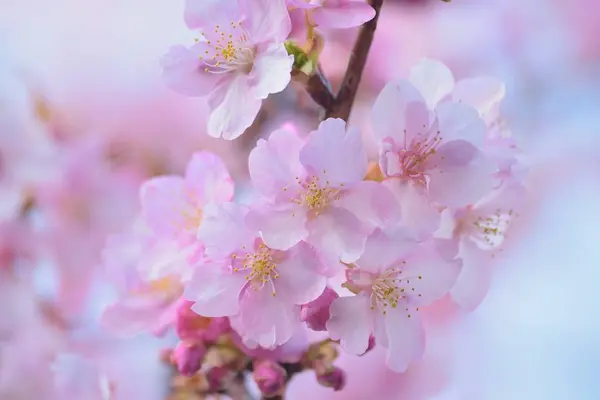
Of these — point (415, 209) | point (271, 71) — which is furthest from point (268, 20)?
point (415, 209)

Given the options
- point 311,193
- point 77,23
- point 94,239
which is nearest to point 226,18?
point 311,193

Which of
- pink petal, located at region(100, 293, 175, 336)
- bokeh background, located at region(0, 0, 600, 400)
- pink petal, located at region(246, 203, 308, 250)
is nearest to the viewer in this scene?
pink petal, located at region(246, 203, 308, 250)

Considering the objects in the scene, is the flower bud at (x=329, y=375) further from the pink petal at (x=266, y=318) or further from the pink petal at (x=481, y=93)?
the pink petal at (x=481, y=93)

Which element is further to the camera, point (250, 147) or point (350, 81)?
point (250, 147)

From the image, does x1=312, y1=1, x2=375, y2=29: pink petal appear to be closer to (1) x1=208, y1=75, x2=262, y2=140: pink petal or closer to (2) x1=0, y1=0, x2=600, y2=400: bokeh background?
(1) x1=208, y1=75, x2=262, y2=140: pink petal

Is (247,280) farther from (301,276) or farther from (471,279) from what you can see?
(471,279)

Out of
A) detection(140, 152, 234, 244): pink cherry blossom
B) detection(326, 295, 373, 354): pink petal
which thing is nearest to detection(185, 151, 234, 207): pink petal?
detection(140, 152, 234, 244): pink cherry blossom

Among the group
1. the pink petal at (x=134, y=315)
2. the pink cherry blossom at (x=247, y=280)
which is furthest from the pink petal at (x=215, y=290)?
the pink petal at (x=134, y=315)
